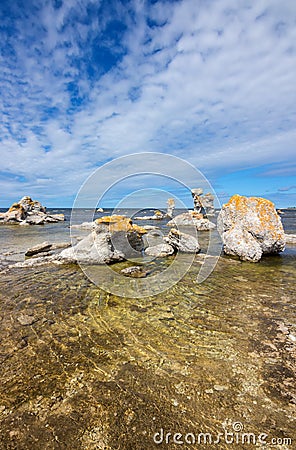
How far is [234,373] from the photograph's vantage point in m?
4.03

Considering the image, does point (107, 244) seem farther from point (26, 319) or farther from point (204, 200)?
point (204, 200)

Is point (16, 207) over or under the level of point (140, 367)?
over

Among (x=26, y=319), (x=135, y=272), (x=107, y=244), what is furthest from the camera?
(x=107, y=244)

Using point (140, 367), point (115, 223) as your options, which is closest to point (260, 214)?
point (115, 223)

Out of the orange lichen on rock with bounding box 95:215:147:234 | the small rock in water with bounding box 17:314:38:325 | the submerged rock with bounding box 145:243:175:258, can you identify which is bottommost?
the small rock in water with bounding box 17:314:38:325

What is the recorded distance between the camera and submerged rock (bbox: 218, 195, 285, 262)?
13.6m

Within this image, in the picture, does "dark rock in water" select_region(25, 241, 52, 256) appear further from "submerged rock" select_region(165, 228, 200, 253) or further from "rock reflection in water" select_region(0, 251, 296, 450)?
"submerged rock" select_region(165, 228, 200, 253)

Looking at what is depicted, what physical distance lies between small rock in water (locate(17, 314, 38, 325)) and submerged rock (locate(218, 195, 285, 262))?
1129 cm

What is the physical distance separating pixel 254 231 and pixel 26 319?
12644 millimetres

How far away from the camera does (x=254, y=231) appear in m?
13.9

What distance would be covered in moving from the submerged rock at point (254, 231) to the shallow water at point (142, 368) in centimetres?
598

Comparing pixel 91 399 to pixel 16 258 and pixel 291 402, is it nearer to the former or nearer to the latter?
pixel 291 402

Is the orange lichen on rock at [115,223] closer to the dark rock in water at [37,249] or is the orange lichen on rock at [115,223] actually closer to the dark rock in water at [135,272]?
the dark rock in water at [135,272]

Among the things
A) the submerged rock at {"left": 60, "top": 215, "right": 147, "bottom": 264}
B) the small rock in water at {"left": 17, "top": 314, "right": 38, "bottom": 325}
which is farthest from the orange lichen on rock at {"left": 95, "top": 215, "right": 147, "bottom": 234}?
the small rock in water at {"left": 17, "top": 314, "right": 38, "bottom": 325}
